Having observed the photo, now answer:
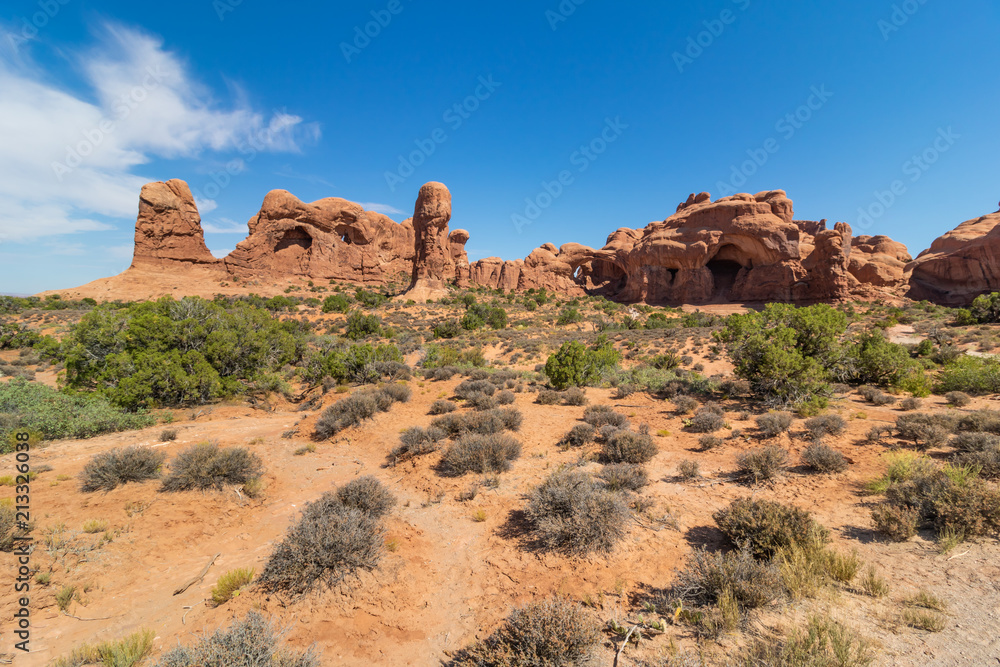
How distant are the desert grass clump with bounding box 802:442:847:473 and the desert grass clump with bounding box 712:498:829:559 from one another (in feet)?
7.50

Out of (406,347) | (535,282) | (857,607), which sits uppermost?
(535,282)

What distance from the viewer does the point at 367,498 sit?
5.22 meters

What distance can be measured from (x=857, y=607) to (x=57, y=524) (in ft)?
29.6

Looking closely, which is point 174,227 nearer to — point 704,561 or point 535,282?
point 535,282

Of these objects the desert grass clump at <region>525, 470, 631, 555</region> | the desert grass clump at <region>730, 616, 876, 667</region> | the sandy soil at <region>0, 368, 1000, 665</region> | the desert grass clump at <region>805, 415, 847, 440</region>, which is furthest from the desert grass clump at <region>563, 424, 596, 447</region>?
the desert grass clump at <region>730, 616, 876, 667</region>

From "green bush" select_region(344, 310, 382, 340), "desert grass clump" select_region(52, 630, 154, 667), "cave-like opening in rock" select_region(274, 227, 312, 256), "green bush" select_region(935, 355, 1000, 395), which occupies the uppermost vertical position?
"cave-like opening in rock" select_region(274, 227, 312, 256)

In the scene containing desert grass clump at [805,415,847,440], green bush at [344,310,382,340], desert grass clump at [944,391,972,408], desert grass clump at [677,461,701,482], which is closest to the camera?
desert grass clump at [677,461,701,482]

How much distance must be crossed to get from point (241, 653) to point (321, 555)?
1279 mm

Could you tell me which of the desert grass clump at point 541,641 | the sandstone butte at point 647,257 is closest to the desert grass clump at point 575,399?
the desert grass clump at point 541,641

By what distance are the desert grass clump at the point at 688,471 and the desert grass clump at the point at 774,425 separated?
2253 mm

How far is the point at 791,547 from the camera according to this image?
3623 mm

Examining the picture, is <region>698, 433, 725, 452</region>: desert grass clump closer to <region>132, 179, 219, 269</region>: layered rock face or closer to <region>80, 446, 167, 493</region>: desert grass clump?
<region>80, 446, 167, 493</region>: desert grass clump

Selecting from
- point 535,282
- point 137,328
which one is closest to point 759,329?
point 137,328

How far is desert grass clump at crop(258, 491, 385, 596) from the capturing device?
12.8 ft
